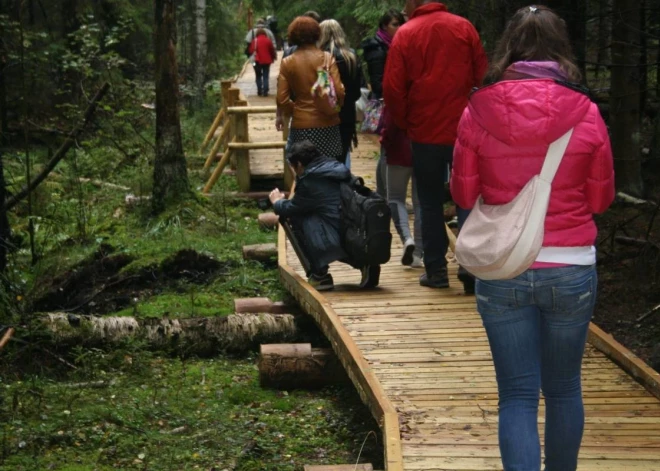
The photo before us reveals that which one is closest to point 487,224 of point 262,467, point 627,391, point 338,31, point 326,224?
point 627,391

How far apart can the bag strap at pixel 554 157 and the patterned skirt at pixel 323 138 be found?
6101 millimetres

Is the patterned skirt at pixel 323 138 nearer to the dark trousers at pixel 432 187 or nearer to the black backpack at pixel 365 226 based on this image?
the black backpack at pixel 365 226

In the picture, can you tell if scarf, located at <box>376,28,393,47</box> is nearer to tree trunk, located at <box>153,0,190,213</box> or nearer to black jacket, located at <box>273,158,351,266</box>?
black jacket, located at <box>273,158,351,266</box>

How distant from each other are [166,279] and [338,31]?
3364mm

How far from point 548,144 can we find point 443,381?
8.95 feet

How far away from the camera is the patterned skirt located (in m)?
9.96

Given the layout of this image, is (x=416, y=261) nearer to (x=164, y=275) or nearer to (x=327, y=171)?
(x=327, y=171)

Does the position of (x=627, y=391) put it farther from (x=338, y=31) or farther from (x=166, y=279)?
(x=166, y=279)

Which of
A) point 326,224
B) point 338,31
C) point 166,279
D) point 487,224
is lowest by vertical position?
point 166,279

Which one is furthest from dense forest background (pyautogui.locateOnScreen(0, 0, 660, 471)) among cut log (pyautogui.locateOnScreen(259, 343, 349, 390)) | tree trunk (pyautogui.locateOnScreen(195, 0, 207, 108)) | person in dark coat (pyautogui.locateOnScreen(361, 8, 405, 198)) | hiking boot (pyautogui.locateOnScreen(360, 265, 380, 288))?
tree trunk (pyautogui.locateOnScreen(195, 0, 207, 108))

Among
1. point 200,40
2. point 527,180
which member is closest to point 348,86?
point 527,180

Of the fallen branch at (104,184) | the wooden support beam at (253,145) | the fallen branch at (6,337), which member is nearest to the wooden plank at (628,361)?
the fallen branch at (6,337)

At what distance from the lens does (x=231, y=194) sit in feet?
50.8

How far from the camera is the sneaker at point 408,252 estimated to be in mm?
9312
